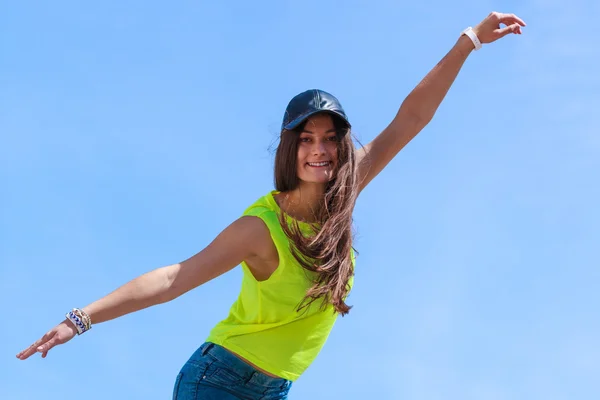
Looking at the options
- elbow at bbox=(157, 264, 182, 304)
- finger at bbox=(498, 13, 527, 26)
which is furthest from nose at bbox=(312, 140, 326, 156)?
finger at bbox=(498, 13, 527, 26)

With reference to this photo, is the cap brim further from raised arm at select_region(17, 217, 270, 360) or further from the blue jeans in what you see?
the blue jeans

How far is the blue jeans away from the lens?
5625 millimetres

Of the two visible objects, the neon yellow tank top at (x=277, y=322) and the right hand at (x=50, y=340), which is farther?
the neon yellow tank top at (x=277, y=322)

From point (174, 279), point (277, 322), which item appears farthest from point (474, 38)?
point (174, 279)

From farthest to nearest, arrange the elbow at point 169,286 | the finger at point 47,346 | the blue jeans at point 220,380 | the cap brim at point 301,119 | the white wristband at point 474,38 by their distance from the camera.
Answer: the white wristband at point 474,38
the cap brim at point 301,119
the blue jeans at point 220,380
the elbow at point 169,286
the finger at point 47,346

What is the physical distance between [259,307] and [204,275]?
420mm

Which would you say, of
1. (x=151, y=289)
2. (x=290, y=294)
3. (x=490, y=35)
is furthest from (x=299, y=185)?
(x=490, y=35)

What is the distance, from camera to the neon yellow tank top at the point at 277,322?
224 inches

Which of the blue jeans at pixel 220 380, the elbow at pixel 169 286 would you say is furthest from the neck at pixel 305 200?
the blue jeans at pixel 220 380

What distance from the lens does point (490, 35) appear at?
6.75m

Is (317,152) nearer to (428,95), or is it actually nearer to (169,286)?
(428,95)

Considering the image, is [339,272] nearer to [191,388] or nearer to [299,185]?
[299,185]

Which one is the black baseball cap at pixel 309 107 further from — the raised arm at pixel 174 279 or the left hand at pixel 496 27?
the left hand at pixel 496 27

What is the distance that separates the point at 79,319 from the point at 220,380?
1.06 metres
